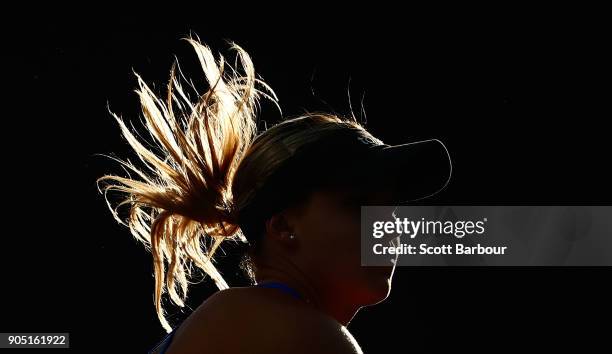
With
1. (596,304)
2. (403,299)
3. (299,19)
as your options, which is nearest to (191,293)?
(403,299)

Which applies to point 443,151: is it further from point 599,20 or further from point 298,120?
point 599,20

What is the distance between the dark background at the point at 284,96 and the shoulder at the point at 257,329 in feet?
5.80

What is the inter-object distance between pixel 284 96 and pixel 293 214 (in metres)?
1.66

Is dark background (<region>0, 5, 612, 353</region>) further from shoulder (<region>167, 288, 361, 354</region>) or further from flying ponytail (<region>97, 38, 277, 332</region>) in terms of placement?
shoulder (<region>167, 288, 361, 354</region>)

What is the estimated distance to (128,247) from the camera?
2.80 m

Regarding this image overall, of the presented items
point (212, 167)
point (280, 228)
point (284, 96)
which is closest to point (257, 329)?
point (280, 228)

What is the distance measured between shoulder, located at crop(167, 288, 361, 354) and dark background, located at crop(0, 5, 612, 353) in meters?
1.77

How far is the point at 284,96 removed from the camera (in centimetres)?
268

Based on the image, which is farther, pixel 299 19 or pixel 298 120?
pixel 299 19

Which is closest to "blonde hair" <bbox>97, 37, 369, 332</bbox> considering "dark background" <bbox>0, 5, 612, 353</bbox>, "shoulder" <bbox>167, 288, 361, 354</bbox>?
"shoulder" <bbox>167, 288, 361, 354</bbox>

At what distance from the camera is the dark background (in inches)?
109

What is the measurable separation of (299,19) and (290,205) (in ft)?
6.15

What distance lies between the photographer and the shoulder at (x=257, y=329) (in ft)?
2.92

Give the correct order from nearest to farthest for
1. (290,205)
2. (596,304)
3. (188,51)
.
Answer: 1. (290,205)
2. (188,51)
3. (596,304)
